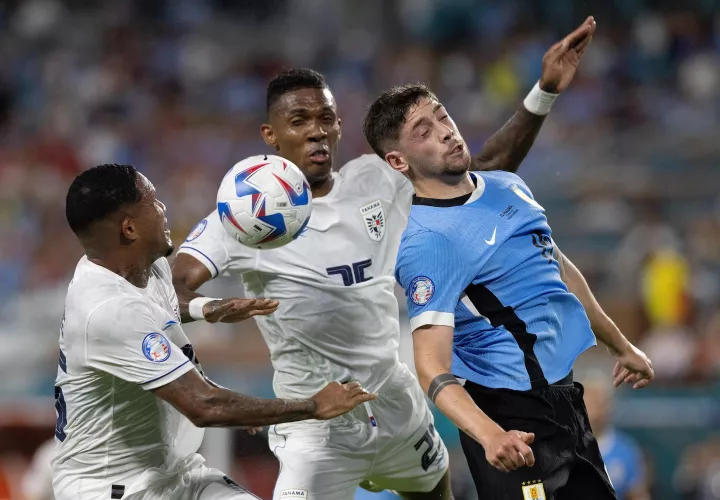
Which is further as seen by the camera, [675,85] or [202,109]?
[202,109]

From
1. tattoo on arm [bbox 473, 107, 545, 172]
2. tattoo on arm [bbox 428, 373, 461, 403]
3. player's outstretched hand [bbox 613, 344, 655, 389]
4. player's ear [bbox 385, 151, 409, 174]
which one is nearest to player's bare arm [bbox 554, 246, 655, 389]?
player's outstretched hand [bbox 613, 344, 655, 389]

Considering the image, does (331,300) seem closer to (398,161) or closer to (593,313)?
(398,161)

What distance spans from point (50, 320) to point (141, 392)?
393 inches

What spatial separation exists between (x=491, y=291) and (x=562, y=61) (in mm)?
1751

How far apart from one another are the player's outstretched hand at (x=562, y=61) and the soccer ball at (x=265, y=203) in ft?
5.13

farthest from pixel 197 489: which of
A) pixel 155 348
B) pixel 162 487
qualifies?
pixel 155 348

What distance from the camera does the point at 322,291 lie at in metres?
5.66

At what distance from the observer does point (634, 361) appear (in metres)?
5.47

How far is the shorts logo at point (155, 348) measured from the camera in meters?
4.59

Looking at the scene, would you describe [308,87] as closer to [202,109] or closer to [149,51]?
[202,109]

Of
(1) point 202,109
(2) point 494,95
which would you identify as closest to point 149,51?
(1) point 202,109

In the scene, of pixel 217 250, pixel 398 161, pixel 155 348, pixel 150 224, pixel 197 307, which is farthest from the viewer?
pixel 217 250

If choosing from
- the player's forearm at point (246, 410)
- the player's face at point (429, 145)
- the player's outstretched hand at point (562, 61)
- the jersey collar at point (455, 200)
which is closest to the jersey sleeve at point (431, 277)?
the jersey collar at point (455, 200)

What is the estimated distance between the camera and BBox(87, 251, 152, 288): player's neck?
483 centimetres
